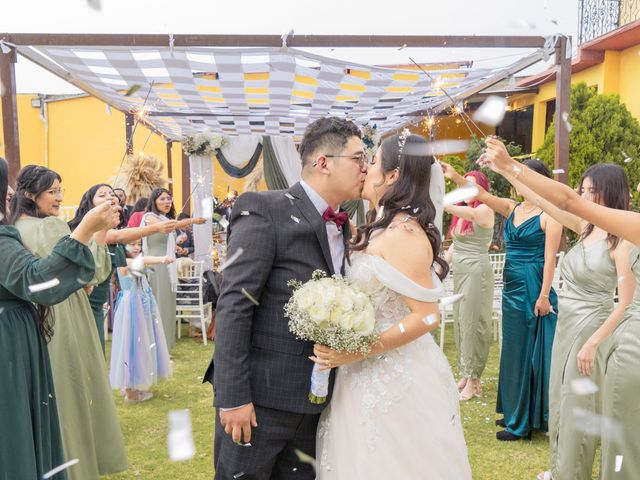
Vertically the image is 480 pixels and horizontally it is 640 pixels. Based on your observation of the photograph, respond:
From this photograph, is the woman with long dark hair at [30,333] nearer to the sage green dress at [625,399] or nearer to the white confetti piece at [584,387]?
the sage green dress at [625,399]

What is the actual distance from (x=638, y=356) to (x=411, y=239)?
1.24 metres

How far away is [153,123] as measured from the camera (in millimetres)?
10797

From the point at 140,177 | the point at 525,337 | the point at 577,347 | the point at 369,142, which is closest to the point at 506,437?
the point at 525,337

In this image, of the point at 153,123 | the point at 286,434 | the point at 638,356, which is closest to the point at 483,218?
the point at 638,356

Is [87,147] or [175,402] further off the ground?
[87,147]

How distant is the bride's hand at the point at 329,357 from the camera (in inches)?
80.1

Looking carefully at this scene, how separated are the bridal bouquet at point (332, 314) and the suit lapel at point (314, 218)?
13cm

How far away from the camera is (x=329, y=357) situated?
2037 millimetres

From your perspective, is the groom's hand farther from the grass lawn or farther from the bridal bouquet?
the grass lawn

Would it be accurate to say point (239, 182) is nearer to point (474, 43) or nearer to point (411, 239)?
point (474, 43)

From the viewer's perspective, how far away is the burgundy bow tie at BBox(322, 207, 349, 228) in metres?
2.23

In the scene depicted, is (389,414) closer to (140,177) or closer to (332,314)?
(332,314)

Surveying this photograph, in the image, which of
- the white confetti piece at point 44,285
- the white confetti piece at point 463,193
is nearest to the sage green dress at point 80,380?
the white confetti piece at point 44,285

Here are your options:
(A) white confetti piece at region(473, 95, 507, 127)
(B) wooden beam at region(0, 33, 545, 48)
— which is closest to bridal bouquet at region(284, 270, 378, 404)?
(A) white confetti piece at region(473, 95, 507, 127)
